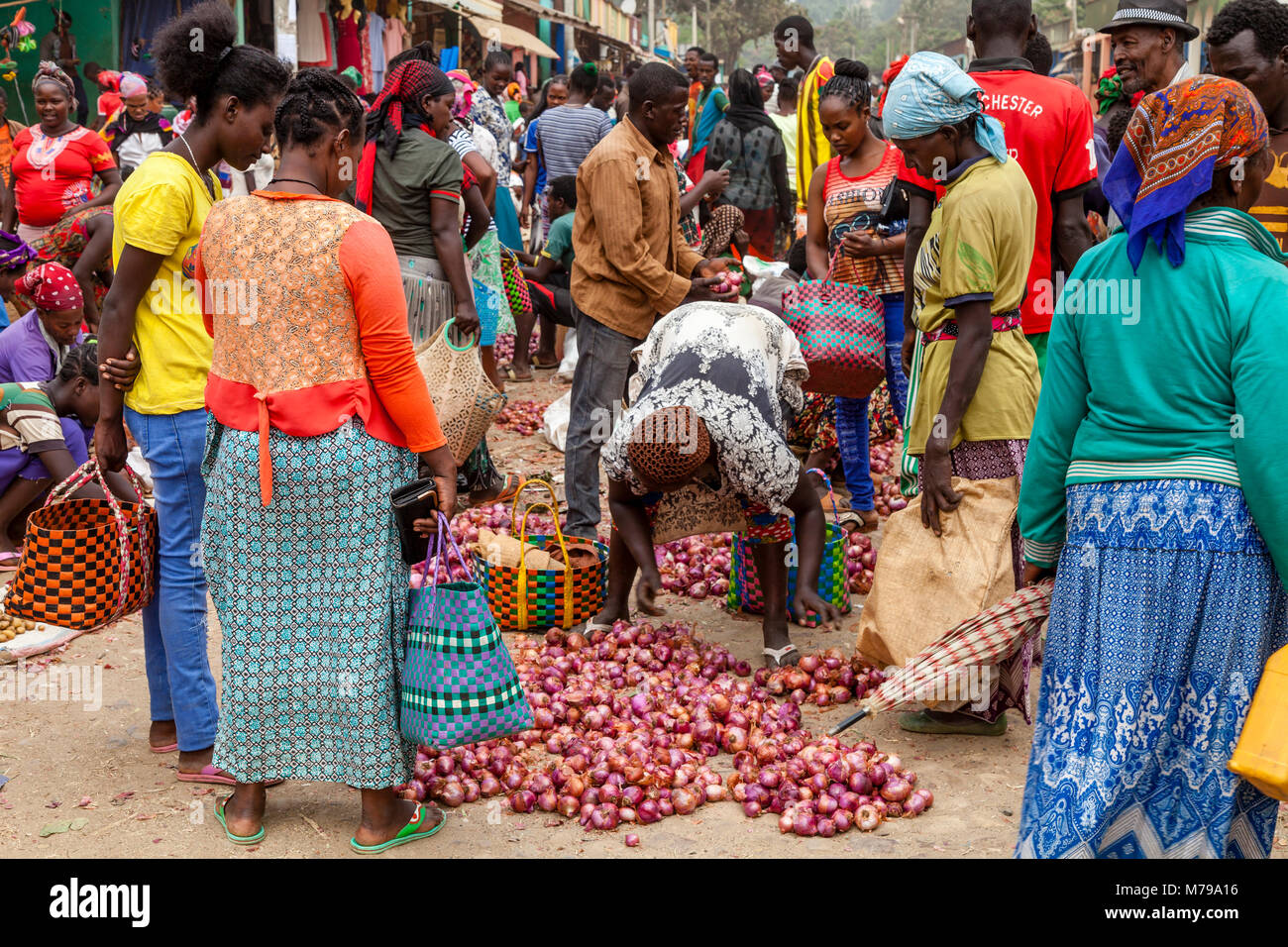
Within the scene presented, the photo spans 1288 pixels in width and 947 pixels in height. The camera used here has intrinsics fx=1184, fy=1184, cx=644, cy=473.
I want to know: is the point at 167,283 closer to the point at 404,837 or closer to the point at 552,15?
the point at 404,837

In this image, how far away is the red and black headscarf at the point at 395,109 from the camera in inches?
235

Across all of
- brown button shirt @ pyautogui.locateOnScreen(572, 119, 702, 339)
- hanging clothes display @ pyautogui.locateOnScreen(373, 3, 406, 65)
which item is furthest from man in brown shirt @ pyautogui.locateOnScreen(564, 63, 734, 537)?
hanging clothes display @ pyautogui.locateOnScreen(373, 3, 406, 65)

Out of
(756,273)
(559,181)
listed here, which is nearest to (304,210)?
(756,273)

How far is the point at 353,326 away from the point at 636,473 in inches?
62.4

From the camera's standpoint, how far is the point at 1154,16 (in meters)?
4.65

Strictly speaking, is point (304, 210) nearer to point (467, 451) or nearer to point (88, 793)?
point (88, 793)

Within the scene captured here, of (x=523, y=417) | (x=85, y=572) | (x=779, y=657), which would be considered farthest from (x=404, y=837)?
(x=523, y=417)

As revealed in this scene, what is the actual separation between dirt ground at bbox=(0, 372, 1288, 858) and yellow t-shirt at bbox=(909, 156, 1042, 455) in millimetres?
1079

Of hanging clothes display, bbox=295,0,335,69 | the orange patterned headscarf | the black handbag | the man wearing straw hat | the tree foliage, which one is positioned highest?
the tree foliage

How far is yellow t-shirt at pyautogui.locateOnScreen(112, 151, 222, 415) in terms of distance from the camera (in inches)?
134

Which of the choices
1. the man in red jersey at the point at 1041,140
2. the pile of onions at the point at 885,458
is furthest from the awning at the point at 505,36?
the man in red jersey at the point at 1041,140

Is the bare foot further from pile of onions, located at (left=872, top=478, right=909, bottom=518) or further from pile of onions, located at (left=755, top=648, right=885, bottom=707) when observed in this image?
pile of onions, located at (left=872, top=478, right=909, bottom=518)

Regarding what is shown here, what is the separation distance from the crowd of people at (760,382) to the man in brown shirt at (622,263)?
19 millimetres

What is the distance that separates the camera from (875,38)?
104312 millimetres
